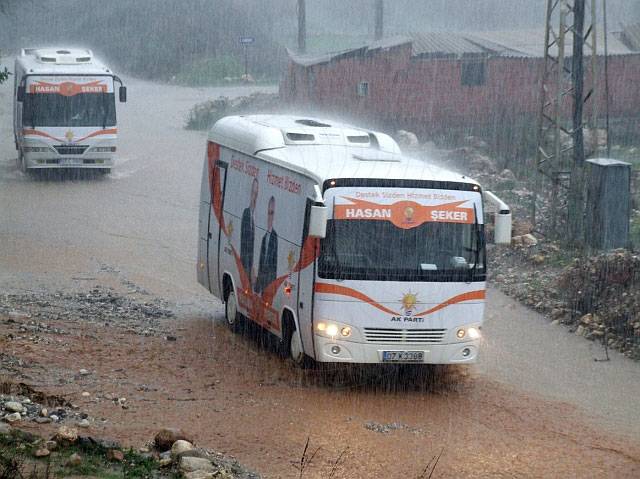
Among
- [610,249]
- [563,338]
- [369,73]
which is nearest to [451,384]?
[563,338]

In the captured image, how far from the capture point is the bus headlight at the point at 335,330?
1207 cm

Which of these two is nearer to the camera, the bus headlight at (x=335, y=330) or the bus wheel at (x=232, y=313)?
the bus headlight at (x=335, y=330)

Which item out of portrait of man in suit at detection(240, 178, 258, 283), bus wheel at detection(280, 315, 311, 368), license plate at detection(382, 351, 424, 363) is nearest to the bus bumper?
license plate at detection(382, 351, 424, 363)

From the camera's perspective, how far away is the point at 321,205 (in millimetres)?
11805

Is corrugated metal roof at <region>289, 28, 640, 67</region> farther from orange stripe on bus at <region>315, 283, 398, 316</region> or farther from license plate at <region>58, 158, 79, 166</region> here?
orange stripe on bus at <region>315, 283, 398, 316</region>

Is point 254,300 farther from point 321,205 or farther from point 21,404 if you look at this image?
point 21,404

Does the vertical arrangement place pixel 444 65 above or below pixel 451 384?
above

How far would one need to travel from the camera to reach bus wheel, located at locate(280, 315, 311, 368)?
42.0ft

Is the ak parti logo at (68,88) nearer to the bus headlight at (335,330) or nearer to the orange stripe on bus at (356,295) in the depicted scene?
the orange stripe on bus at (356,295)

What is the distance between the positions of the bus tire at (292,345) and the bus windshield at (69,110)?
1735cm

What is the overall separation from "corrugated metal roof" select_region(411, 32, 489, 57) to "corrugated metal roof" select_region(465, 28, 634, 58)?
62 cm

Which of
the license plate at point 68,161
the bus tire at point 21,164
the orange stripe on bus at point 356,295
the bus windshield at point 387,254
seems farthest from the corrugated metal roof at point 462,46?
the orange stripe on bus at point 356,295

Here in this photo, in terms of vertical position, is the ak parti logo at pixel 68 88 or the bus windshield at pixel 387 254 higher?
the ak parti logo at pixel 68 88

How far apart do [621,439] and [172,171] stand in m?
23.3
